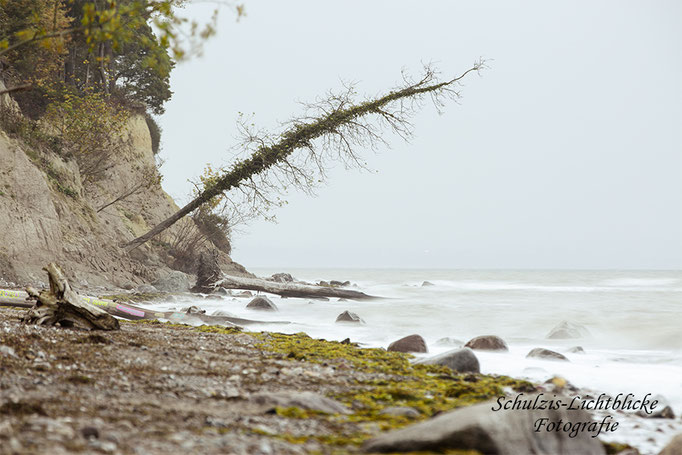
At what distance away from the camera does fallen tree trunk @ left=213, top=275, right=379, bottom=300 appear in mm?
18703

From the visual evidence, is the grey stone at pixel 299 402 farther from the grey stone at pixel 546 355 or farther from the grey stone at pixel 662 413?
the grey stone at pixel 546 355

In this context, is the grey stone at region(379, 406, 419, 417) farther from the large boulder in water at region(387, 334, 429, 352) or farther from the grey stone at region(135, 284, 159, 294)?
the grey stone at region(135, 284, 159, 294)

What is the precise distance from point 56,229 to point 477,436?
15.4 m

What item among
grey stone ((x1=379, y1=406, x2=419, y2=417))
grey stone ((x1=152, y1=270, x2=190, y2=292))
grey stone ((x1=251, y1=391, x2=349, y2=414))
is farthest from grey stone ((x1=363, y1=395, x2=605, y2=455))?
grey stone ((x1=152, y1=270, x2=190, y2=292))

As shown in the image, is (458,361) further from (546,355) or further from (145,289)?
(145,289)

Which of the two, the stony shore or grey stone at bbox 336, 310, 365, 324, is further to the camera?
grey stone at bbox 336, 310, 365, 324

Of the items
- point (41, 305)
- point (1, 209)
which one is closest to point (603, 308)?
point (41, 305)

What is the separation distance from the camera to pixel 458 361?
226 inches

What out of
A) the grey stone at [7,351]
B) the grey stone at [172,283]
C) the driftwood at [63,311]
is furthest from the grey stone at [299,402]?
the grey stone at [172,283]

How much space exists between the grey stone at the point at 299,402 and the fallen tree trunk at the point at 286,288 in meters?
15.3

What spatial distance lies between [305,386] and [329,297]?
15.1 metres

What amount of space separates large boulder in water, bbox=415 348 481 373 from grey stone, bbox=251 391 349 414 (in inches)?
94.1

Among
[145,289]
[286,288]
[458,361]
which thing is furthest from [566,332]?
[145,289]

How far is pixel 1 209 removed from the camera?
44.6 feet
